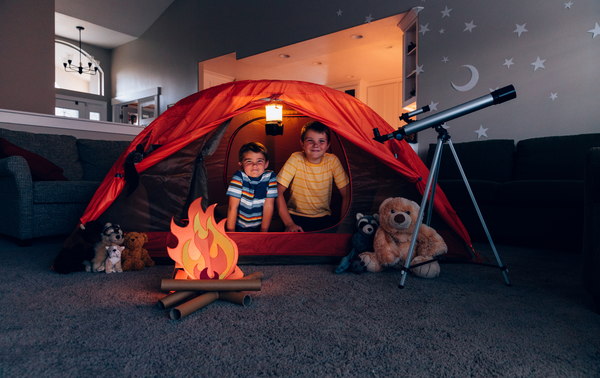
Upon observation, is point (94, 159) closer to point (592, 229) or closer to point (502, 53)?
point (592, 229)

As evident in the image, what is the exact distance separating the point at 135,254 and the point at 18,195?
1060 millimetres

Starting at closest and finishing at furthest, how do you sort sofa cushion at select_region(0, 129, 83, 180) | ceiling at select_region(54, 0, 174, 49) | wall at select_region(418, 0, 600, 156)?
1. sofa cushion at select_region(0, 129, 83, 180)
2. wall at select_region(418, 0, 600, 156)
3. ceiling at select_region(54, 0, 174, 49)

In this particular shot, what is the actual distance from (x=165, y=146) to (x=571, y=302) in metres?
1.98

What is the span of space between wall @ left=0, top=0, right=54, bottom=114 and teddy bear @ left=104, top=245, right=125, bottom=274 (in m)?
3.49

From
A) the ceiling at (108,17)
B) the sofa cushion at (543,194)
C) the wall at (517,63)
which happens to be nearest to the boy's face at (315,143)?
the sofa cushion at (543,194)

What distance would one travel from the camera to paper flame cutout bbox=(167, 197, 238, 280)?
1282 mm

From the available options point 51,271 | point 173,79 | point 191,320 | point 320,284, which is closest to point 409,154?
point 320,284

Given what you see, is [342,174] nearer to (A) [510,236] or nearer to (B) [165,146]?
(B) [165,146]

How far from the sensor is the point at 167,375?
0.82 meters

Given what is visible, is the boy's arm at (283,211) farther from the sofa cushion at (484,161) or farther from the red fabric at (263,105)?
the sofa cushion at (484,161)

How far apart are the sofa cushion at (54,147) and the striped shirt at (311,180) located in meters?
1.92

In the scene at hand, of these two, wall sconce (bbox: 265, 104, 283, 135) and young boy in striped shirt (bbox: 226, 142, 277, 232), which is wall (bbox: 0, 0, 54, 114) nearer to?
wall sconce (bbox: 265, 104, 283, 135)

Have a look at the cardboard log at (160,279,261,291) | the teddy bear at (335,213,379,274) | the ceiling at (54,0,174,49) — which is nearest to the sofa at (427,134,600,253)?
the teddy bear at (335,213,379,274)

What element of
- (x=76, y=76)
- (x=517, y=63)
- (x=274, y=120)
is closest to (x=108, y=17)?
(x=76, y=76)
